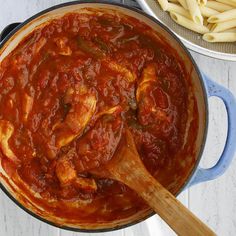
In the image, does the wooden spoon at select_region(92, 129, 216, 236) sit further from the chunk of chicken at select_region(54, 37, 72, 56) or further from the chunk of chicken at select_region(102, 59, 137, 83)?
the chunk of chicken at select_region(54, 37, 72, 56)

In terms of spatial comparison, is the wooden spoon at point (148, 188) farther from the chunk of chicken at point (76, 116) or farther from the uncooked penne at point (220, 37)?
the uncooked penne at point (220, 37)

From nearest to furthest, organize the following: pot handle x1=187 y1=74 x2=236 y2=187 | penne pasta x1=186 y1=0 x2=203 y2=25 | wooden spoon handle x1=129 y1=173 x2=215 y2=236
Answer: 1. wooden spoon handle x1=129 y1=173 x2=215 y2=236
2. pot handle x1=187 y1=74 x2=236 y2=187
3. penne pasta x1=186 y1=0 x2=203 y2=25

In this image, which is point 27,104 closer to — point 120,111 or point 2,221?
point 120,111

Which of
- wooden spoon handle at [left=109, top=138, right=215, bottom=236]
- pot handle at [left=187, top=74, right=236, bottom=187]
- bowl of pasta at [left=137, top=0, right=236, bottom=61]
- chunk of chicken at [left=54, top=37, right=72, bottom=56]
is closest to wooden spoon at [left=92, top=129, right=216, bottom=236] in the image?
wooden spoon handle at [left=109, top=138, right=215, bottom=236]

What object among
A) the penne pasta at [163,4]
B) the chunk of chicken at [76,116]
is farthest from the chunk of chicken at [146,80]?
the penne pasta at [163,4]

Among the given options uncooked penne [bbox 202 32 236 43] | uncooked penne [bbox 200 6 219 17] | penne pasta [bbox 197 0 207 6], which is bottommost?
uncooked penne [bbox 202 32 236 43]

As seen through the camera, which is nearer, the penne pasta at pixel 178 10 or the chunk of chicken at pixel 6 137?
the chunk of chicken at pixel 6 137

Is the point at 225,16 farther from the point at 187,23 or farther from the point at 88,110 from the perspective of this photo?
the point at 88,110

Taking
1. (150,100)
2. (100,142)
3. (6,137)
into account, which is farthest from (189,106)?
(6,137)

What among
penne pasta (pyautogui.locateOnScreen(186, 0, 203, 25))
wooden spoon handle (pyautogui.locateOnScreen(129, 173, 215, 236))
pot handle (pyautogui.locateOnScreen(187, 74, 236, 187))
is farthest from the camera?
penne pasta (pyautogui.locateOnScreen(186, 0, 203, 25))
